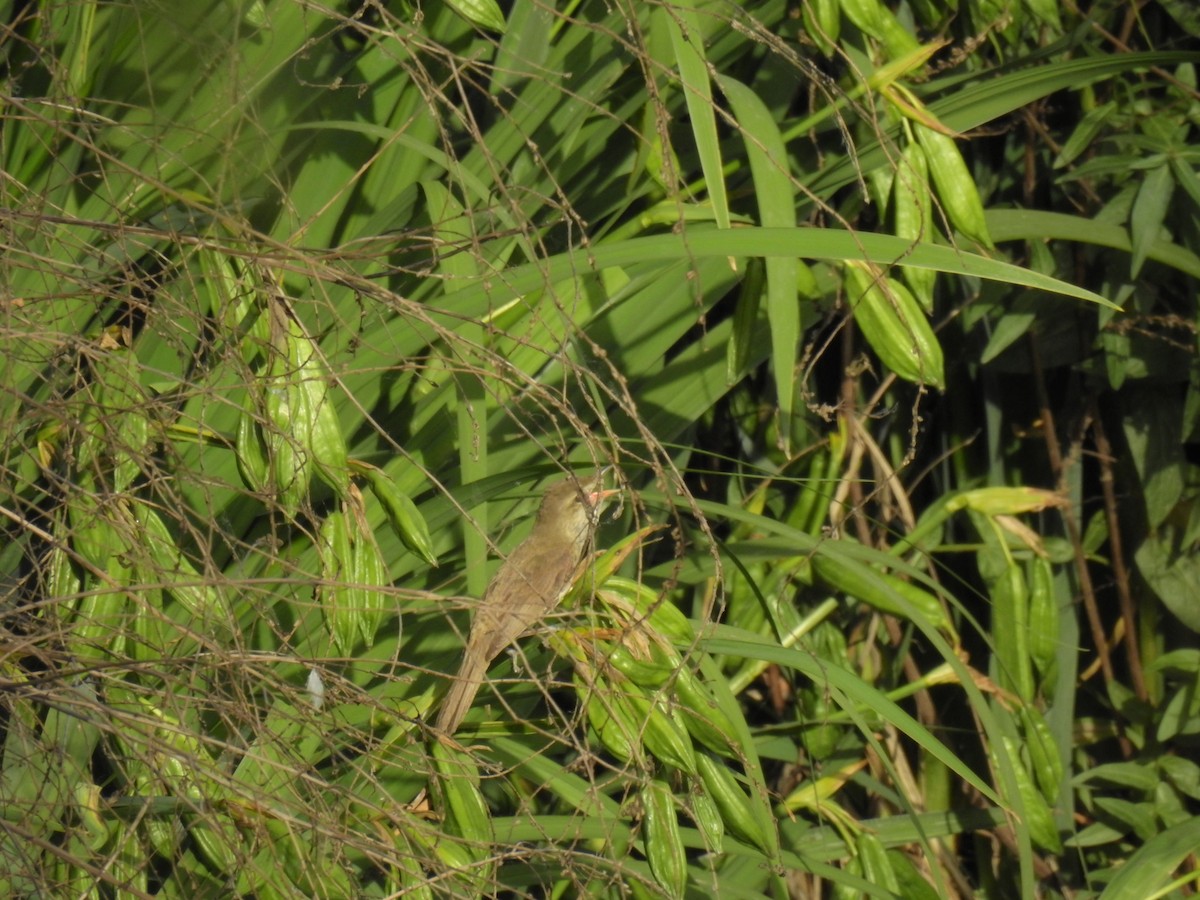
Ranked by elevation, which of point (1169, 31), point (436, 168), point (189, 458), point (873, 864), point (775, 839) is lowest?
point (873, 864)

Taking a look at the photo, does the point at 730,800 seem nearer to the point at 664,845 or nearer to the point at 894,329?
the point at 664,845

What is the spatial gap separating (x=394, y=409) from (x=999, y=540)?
103 centimetres

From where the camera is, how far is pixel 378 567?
4.50ft

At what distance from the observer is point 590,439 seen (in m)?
1.20

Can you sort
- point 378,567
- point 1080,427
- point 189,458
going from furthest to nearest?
point 1080,427
point 189,458
point 378,567

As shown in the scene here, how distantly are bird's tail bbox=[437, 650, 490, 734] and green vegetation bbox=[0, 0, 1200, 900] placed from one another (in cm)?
4

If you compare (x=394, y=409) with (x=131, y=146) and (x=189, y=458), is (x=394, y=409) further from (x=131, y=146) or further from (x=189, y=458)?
(x=131, y=146)

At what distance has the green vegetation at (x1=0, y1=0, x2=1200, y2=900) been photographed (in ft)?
4.16

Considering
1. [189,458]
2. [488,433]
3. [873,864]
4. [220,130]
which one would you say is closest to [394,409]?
[488,433]

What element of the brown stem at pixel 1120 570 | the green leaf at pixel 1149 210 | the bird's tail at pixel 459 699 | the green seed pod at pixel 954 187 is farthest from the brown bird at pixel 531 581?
the brown stem at pixel 1120 570

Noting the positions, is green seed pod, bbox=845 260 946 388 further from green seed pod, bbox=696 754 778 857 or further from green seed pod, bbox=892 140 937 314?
green seed pod, bbox=696 754 778 857

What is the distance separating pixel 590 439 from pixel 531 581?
53 cm

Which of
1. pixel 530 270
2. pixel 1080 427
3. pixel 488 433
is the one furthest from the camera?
pixel 1080 427

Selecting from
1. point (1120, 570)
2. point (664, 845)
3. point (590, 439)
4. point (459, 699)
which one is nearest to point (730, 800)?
point (664, 845)
